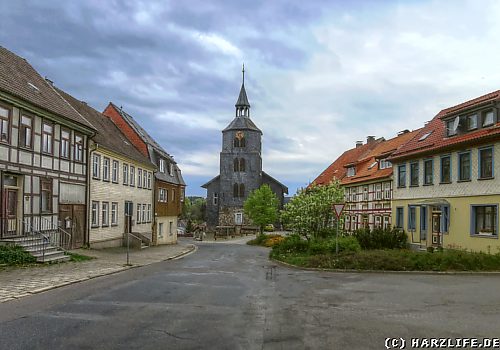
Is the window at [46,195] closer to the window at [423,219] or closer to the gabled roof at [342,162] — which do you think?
the window at [423,219]

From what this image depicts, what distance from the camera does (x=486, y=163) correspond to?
25.4 m

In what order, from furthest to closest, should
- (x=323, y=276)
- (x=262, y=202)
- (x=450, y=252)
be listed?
(x=262, y=202)
(x=450, y=252)
(x=323, y=276)

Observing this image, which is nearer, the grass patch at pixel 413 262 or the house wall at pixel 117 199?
the grass patch at pixel 413 262

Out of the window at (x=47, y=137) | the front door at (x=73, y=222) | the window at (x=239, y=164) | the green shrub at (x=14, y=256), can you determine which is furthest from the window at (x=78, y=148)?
the window at (x=239, y=164)

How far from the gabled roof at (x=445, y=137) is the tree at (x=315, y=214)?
18.7 ft

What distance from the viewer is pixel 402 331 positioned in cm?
848

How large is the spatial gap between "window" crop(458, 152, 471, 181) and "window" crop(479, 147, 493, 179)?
104 centimetres

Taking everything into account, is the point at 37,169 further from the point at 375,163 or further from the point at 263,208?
the point at 263,208

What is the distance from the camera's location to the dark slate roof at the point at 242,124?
269ft

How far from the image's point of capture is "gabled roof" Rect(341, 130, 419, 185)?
43.8m

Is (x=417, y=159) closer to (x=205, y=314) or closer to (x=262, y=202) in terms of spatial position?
(x=205, y=314)

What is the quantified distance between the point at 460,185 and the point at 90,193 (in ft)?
68.3

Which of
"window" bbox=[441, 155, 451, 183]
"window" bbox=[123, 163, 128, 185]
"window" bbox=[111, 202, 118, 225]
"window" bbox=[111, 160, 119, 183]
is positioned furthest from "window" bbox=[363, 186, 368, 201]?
"window" bbox=[111, 160, 119, 183]

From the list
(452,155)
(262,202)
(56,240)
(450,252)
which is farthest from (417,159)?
(262,202)
